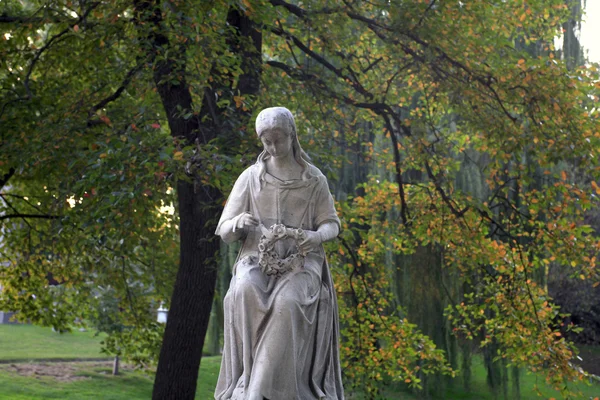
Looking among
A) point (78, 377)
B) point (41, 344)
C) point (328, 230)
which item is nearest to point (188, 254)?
point (328, 230)

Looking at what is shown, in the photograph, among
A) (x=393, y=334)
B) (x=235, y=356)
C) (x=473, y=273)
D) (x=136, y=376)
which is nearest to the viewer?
(x=235, y=356)

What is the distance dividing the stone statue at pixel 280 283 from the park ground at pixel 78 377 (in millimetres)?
9406

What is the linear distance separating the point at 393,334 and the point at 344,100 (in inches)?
131

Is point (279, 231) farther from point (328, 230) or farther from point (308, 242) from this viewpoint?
point (328, 230)

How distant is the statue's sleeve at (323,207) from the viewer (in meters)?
5.82

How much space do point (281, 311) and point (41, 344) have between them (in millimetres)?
21432

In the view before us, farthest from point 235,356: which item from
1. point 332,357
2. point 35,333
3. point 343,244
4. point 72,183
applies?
point 35,333

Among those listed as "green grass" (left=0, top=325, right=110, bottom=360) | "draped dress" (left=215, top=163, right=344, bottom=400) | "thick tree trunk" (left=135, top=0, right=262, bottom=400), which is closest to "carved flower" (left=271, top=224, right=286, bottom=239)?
"draped dress" (left=215, top=163, right=344, bottom=400)

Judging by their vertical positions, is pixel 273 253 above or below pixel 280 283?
above

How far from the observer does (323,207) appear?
586 cm

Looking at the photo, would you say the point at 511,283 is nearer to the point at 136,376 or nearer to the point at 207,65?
the point at 207,65

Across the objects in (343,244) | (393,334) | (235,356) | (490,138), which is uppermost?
(490,138)

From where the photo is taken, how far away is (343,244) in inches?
465

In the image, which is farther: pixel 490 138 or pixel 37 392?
pixel 37 392
